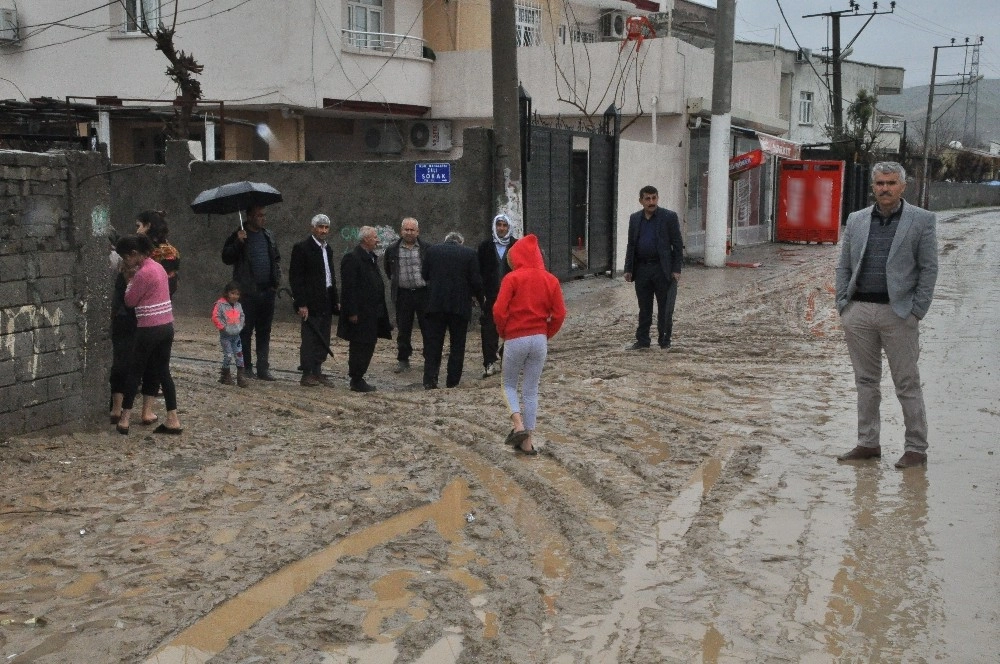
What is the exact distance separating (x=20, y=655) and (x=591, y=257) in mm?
15578

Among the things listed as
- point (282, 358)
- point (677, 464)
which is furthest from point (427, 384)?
point (677, 464)

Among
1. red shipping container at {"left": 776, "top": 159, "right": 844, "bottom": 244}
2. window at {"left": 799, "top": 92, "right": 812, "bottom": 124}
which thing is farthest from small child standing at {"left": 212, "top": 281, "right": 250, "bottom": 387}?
window at {"left": 799, "top": 92, "right": 812, "bottom": 124}

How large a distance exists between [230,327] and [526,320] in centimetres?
378

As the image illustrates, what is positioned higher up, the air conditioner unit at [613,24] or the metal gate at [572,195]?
the air conditioner unit at [613,24]

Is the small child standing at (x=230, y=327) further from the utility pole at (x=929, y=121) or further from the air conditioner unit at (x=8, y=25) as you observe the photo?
the utility pole at (x=929, y=121)

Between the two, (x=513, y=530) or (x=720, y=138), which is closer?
(x=513, y=530)

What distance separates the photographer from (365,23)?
79.2 feet

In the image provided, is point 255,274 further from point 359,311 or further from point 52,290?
point 52,290

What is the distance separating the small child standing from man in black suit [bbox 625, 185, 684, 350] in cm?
414

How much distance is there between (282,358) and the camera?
12.5 metres

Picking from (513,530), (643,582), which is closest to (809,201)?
(513,530)

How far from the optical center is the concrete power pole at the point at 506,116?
43.7ft

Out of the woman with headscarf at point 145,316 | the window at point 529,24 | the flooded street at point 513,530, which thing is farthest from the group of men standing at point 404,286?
the window at point 529,24

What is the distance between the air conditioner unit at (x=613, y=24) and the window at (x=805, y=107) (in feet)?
72.2
